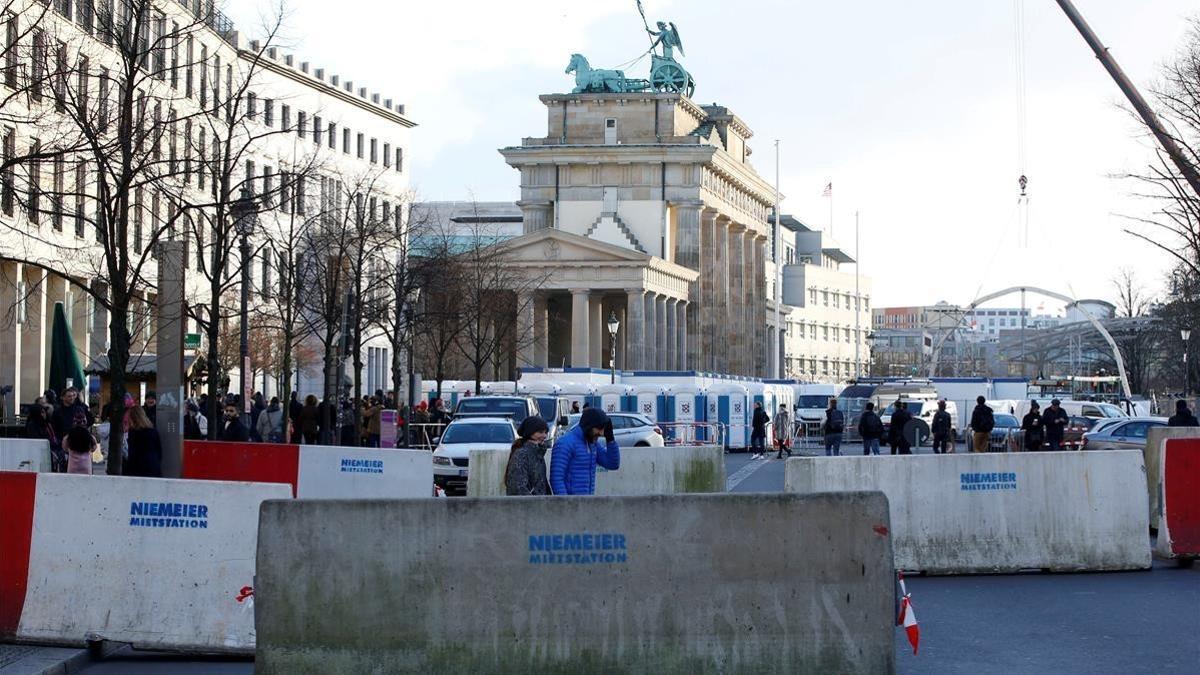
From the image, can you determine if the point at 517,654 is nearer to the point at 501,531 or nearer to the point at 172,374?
the point at 501,531

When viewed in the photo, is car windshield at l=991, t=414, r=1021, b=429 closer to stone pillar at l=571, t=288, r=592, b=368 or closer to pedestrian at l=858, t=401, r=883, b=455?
pedestrian at l=858, t=401, r=883, b=455

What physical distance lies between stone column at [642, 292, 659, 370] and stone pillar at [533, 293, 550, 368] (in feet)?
20.0

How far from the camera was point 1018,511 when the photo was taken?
57.8 feet

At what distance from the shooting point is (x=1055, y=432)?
3644 cm

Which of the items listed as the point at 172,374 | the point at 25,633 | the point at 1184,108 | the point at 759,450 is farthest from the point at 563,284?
the point at 25,633

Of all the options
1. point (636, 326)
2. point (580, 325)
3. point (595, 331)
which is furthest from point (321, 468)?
point (595, 331)

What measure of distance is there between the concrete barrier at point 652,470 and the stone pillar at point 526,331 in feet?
213

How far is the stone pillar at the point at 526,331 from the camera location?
93.5m

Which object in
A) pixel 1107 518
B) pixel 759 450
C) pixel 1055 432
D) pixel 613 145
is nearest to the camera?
pixel 1107 518

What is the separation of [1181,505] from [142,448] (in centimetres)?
1092

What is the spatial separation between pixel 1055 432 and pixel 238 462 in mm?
21405

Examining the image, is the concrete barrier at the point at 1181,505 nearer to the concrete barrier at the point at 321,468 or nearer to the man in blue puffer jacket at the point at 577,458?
the man in blue puffer jacket at the point at 577,458

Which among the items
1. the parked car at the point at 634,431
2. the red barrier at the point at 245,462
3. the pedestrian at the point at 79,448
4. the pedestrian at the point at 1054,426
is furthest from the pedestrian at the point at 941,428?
the pedestrian at the point at 79,448

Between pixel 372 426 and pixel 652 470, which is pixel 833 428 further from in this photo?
Result: pixel 652 470
